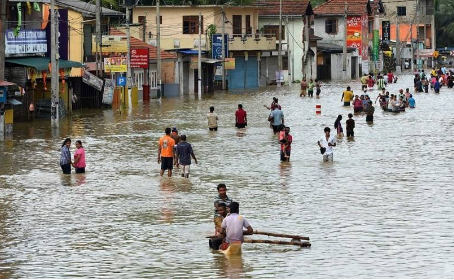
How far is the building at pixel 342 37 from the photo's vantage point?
117688mm

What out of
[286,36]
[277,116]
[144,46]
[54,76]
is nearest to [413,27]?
[286,36]

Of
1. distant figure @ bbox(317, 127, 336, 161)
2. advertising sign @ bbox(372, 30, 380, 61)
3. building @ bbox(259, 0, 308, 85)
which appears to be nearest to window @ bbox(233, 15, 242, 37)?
building @ bbox(259, 0, 308, 85)

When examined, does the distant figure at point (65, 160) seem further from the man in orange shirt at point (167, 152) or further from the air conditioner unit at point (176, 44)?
the air conditioner unit at point (176, 44)

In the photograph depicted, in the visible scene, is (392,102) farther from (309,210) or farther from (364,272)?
(364,272)

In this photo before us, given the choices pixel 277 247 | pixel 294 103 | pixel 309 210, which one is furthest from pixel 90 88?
pixel 277 247

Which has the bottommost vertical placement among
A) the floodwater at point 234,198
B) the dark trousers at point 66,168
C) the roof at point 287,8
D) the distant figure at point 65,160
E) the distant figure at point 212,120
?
the floodwater at point 234,198

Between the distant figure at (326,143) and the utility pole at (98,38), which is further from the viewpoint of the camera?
the utility pole at (98,38)

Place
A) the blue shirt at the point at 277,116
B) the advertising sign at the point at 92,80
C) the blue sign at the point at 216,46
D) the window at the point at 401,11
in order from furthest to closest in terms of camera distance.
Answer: the window at the point at 401,11, the blue sign at the point at 216,46, the advertising sign at the point at 92,80, the blue shirt at the point at 277,116

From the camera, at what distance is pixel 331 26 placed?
124 meters

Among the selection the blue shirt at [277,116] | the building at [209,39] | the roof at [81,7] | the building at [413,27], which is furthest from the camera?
the building at [413,27]

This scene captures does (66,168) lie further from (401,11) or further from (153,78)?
(401,11)

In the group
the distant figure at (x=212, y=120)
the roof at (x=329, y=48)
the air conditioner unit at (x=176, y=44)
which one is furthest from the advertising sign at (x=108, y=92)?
the roof at (x=329, y=48)

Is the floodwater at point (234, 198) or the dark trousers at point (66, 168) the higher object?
the dark trousers at point (66, 168)

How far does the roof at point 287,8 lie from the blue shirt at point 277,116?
202 feet
